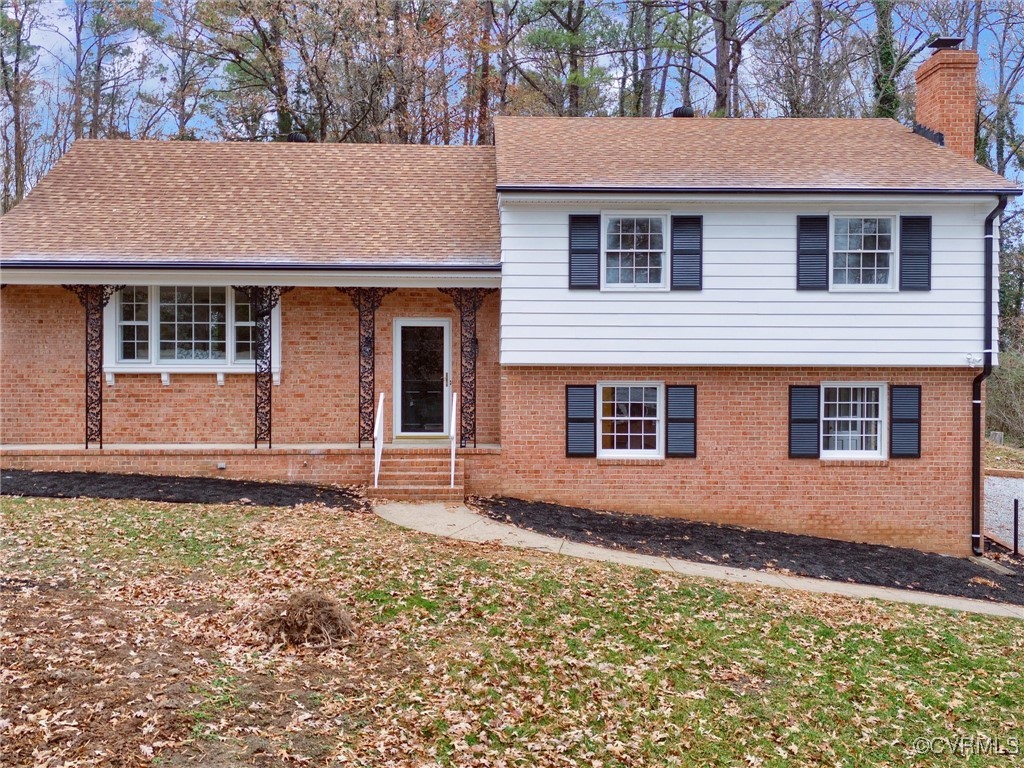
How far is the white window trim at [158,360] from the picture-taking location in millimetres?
12508

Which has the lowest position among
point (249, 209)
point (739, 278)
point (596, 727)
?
point (596, 727)

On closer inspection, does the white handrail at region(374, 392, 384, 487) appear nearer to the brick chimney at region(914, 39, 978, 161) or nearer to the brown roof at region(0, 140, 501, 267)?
the brown roof at region(0, 140, 501, 267)

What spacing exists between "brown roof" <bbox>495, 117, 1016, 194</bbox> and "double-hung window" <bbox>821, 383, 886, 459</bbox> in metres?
3.15

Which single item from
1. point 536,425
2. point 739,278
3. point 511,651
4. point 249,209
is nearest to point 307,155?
point 249,209

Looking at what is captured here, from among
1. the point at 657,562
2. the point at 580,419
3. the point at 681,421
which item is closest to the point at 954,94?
the point at 681,421

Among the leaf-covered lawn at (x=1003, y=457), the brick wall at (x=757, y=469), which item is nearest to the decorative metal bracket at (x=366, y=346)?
the brick wall at (x=757, y=469)

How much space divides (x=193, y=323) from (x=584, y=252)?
21.2ft

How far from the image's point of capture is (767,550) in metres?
10.9

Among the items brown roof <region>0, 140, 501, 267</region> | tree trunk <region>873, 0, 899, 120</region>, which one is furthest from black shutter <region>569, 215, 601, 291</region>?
tree trunk <region>873, 0, 899, 120</region>

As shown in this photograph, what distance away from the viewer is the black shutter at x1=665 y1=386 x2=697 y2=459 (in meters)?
12.2

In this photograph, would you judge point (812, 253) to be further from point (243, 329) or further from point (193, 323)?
point (193, 323)

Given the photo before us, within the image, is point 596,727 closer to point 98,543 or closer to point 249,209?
point 98,543

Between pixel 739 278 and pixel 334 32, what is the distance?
1594 centimetres

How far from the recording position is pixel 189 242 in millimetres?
12531
